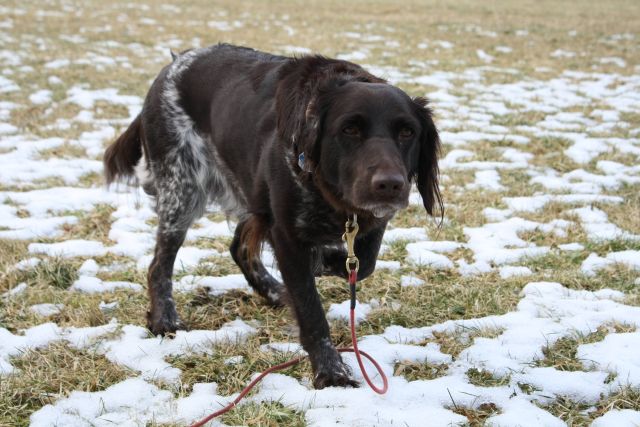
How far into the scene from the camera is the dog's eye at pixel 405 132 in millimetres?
2869

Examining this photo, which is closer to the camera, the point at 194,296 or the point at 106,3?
the point at 194,296

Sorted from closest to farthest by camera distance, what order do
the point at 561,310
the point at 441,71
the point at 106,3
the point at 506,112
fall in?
the point at 561,310, the point at 506,112, the point at 441,71, the point at 106,3

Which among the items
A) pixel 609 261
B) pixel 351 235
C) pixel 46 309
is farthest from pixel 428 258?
pixel 46 309

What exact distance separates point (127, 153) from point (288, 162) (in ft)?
5.68

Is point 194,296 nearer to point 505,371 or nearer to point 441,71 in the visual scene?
point 505,371

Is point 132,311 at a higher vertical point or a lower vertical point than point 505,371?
lower

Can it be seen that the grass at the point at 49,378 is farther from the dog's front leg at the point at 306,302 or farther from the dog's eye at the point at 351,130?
the dog's eye at the point at 351,130

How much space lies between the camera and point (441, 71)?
35.6 ft

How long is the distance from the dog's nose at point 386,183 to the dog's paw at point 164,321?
1427 mm

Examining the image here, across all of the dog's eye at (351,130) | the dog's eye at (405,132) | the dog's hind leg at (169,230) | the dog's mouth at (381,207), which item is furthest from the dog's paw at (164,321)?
the dog's eye at (405,132)

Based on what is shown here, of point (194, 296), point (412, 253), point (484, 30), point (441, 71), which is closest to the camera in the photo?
point (194, 296)

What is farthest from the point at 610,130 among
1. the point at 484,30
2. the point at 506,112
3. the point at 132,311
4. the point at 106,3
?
the point at 106,3

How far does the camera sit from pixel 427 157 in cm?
312

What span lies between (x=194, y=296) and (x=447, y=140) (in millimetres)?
4032
